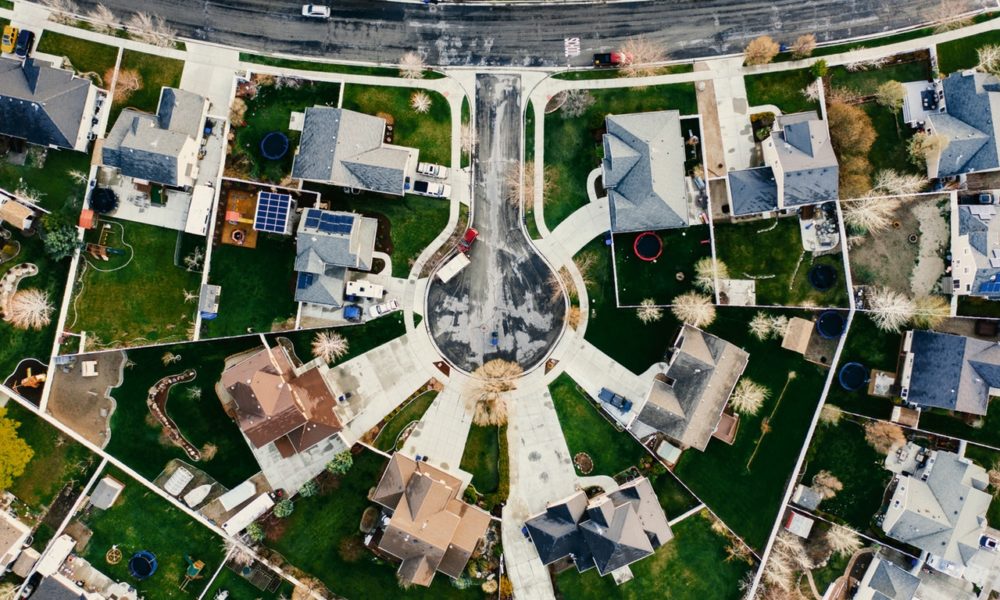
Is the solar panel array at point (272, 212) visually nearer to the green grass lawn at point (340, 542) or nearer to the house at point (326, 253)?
the house at point (326, 253)

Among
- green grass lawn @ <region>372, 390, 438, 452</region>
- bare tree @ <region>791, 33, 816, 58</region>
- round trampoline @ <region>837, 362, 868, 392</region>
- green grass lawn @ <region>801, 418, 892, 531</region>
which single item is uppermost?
bare tree @ <region>791, 33, 816, 58</region>

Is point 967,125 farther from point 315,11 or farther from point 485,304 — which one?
point 315,11

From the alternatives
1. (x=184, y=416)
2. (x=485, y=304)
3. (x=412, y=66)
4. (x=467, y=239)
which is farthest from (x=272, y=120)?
(x=184, y=416)

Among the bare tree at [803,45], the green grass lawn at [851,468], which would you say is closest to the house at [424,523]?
the green grass lawn at [851,468]

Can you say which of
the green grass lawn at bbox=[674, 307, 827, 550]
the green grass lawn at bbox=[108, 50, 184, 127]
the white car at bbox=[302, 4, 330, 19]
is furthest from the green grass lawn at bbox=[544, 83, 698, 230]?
the green grass lawn at bbox=[108, 50, 184, 127]

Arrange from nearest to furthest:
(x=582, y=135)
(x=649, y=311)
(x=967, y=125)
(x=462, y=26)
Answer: (x=967, y=125), (x=649, y=311), (x=582, y=135), (x=462, y=26)

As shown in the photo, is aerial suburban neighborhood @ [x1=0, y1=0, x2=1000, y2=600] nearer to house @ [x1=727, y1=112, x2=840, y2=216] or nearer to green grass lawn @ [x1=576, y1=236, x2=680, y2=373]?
green grass lawn @ [x1=576, y1=236, x2=680, y2=373]
